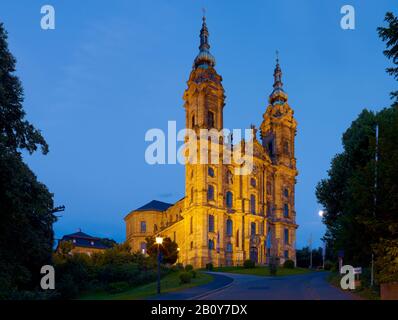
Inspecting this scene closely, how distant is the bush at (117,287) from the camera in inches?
1846

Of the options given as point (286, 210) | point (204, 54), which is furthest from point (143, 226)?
point (204, 54)

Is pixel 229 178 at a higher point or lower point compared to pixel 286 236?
higher

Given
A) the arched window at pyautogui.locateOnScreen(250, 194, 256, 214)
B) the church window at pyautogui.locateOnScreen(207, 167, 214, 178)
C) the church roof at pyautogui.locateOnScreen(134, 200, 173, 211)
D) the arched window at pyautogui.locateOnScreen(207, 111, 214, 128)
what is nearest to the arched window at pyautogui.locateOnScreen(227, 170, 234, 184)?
the church window at pyautogui.locateOnScreen(207, 167, 214, 178)

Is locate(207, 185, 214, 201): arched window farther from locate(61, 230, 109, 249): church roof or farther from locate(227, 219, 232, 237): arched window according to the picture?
locate(61, 230, 109, 249): church roof

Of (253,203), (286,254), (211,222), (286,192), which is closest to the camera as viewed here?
(211,222)

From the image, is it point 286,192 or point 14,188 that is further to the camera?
point 286,192

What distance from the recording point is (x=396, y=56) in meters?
20.6

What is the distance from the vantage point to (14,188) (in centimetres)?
1983

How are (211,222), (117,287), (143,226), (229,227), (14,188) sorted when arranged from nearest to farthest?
(14,188) → (117,287) → (211,222) → (229,227) → (143,226)

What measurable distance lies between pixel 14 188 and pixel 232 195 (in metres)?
76.4

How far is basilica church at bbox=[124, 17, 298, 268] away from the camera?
8788 centimetres

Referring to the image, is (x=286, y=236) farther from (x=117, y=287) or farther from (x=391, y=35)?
(x=391, y=35)

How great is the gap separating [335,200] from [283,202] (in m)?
64.0
